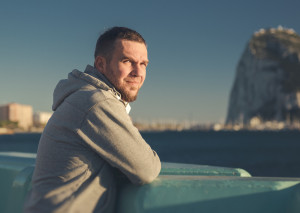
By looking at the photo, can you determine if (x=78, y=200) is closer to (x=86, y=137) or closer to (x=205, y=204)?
(x=86, y=137)

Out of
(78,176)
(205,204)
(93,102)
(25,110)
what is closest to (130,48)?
(93,102)

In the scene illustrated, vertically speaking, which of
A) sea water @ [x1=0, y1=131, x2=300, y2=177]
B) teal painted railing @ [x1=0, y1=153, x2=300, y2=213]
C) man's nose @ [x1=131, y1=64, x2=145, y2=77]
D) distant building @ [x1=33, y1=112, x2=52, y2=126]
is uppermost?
man's nose @ [x1=131, y1=64, x2=145, y2=77]

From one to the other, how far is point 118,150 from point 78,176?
0.57 feet

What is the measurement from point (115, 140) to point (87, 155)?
5.0 inches

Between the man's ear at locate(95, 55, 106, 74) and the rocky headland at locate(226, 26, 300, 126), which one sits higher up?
the man's ear at locate(95, 55, 106, 74)

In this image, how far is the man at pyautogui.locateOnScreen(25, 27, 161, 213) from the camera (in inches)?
53.9

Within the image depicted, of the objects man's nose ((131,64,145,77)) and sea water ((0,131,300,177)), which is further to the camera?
sea water ((0,131,300,177))

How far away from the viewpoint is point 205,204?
4.56 ft

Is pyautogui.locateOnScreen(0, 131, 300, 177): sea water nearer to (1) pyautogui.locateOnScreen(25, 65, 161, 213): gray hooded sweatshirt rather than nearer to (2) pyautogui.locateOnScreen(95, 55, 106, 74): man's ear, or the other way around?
(2) pyautogui.locateOnScreen(95, 55, 106, 74): man's ear

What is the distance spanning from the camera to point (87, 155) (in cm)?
141

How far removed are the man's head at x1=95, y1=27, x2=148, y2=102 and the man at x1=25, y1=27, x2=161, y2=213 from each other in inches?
6.7

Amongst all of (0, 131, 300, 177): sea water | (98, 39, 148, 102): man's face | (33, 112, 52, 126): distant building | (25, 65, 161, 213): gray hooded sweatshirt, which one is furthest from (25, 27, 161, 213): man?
(33, 112, 52, 126): distant building

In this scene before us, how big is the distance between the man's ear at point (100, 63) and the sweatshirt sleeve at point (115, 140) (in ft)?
0.91

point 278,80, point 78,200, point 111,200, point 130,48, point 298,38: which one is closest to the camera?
point 78,200
